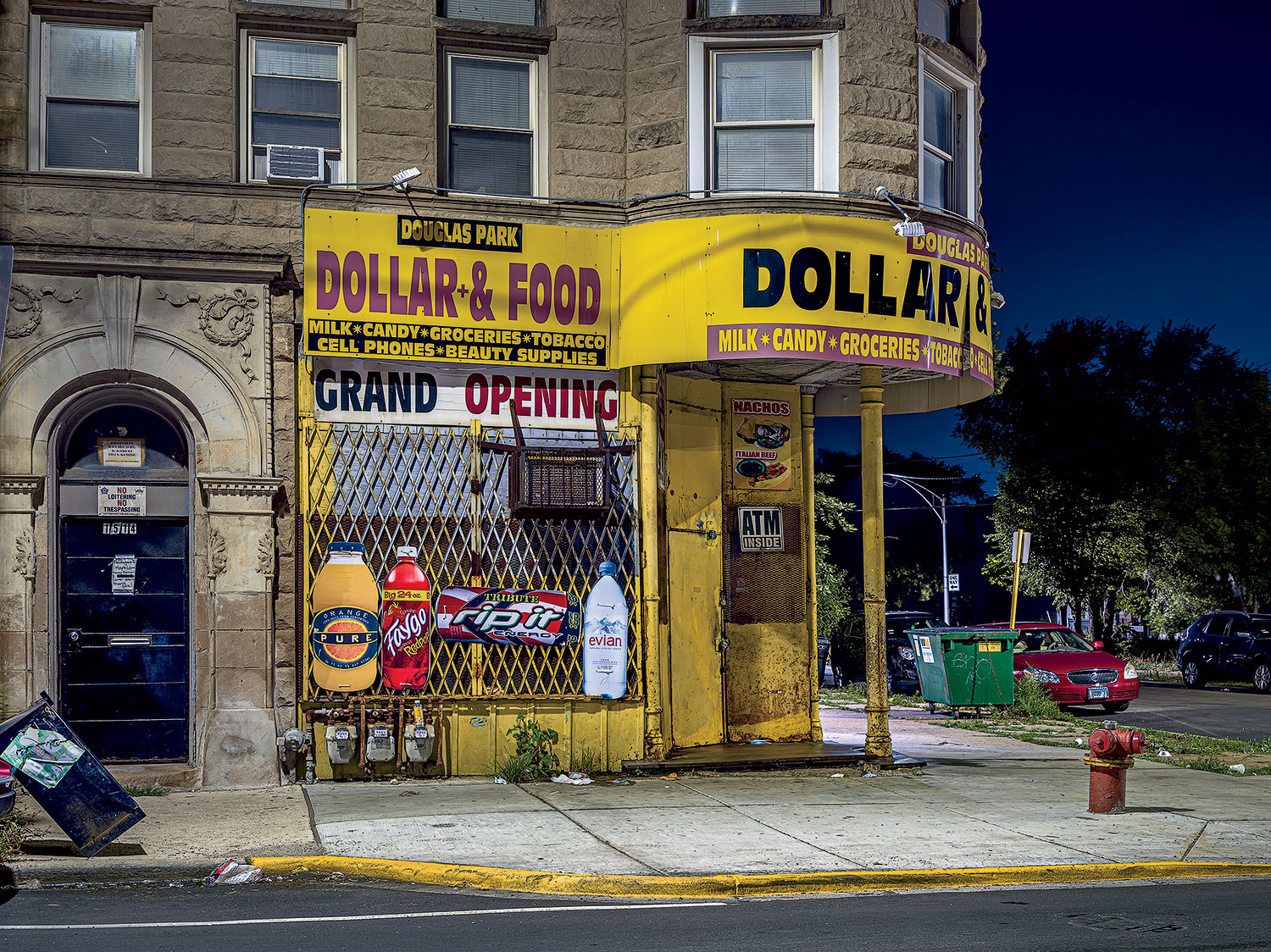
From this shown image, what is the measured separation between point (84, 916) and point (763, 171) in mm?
9196

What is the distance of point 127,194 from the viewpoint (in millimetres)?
12352

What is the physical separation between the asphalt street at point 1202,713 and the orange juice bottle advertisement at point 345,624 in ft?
40.7

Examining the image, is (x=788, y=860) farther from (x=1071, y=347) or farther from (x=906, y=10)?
(x=1071, y=347)

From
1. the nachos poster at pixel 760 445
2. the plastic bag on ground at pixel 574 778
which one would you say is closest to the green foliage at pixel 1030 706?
the nachos poster at pixel 760 445

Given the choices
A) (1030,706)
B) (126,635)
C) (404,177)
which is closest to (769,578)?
(404,177)

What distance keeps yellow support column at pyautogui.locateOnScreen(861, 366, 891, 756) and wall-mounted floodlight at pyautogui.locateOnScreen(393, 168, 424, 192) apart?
15.8ft

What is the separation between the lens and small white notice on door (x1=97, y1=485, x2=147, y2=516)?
40.5 feet

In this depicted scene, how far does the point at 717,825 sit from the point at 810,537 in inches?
199

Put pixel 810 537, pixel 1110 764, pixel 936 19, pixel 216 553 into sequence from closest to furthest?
pixel 1110 764 < pixel 216 553 < pixel 936 19 < pixel 810 537

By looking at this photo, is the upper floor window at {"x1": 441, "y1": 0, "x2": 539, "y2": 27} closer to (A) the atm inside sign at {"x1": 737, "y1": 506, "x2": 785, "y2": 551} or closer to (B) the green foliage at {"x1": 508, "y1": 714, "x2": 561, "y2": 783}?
(A) the atm inside sign at {"x1": 737, "y1": 506, "x2": 785, "y2": 551}

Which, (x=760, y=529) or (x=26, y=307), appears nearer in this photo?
(x=26, y=307)

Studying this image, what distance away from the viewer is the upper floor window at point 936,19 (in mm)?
14008

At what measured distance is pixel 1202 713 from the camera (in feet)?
73.0

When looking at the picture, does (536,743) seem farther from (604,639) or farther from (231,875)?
(231,875)
